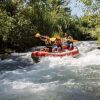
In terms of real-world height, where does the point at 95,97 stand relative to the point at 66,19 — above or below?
below

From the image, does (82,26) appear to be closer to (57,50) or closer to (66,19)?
(66,19)

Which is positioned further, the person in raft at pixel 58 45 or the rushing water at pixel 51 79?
the person in raft at pixel 58 45

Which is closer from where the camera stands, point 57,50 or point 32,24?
point 57,50

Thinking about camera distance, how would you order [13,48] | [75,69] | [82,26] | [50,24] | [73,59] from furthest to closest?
[82,26] < [50,24] < [13,48] < [73,59] < [75,69]

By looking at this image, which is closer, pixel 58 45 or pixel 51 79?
pixel 51 79

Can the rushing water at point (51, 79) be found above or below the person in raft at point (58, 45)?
below

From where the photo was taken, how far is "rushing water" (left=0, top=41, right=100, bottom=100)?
10445mm

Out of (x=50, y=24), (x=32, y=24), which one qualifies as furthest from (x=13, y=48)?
(x=50, y=24)

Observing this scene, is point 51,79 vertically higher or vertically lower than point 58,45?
lower

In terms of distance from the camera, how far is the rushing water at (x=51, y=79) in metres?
10.4

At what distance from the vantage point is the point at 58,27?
3244 cm

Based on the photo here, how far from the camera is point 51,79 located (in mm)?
13211

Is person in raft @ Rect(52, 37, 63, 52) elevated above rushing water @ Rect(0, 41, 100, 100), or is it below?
above

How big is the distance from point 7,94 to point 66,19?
26.1 meters
